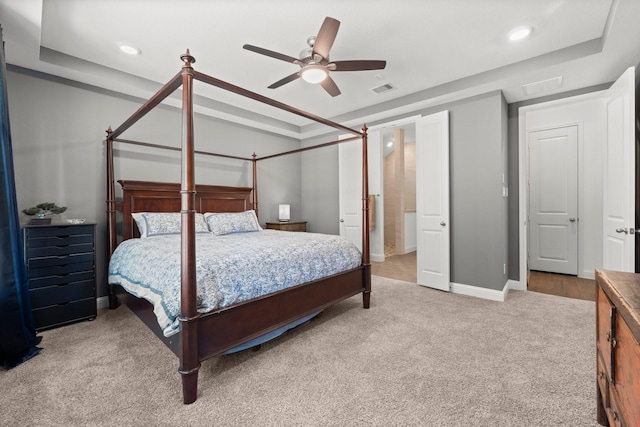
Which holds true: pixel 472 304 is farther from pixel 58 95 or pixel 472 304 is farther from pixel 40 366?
pixel 58 95

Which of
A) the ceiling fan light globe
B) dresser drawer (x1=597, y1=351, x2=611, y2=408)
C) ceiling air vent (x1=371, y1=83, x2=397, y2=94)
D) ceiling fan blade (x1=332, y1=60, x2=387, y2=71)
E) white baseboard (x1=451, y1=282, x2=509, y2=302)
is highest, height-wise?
ceiling air vent (x1=371, y1=83, x2=397, y2=94)

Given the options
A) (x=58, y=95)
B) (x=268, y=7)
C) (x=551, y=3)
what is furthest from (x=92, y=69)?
(x=551, y=3)

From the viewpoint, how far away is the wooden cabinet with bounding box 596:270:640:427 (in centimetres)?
86

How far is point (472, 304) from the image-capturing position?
3250 mm

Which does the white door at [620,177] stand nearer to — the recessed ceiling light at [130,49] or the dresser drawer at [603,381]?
the dresser drawer at [603,381]

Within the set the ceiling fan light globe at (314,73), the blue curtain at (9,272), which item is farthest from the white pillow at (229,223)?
the ceiling fan light globe at (314,73)

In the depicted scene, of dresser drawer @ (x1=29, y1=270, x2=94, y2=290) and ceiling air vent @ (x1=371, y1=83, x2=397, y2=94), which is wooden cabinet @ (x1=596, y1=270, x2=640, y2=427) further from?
dresser drawer @ (x1=29, y1=270, x2=94, y2=290)

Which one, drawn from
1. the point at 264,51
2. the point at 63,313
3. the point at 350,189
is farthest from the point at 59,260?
the point at 350,189

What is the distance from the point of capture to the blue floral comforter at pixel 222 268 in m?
1.80

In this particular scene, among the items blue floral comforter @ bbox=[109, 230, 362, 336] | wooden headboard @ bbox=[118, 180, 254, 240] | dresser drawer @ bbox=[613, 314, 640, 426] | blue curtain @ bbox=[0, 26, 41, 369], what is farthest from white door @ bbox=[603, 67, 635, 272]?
blue curtain @ bbox=[0, 26, 41, 369]

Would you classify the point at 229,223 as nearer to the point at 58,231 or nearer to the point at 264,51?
the point at 58,231

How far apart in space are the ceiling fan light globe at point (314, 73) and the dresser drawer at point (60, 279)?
9.01 ft

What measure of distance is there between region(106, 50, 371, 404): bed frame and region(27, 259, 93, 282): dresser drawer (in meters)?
0.37

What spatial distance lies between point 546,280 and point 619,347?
3.89 meters
